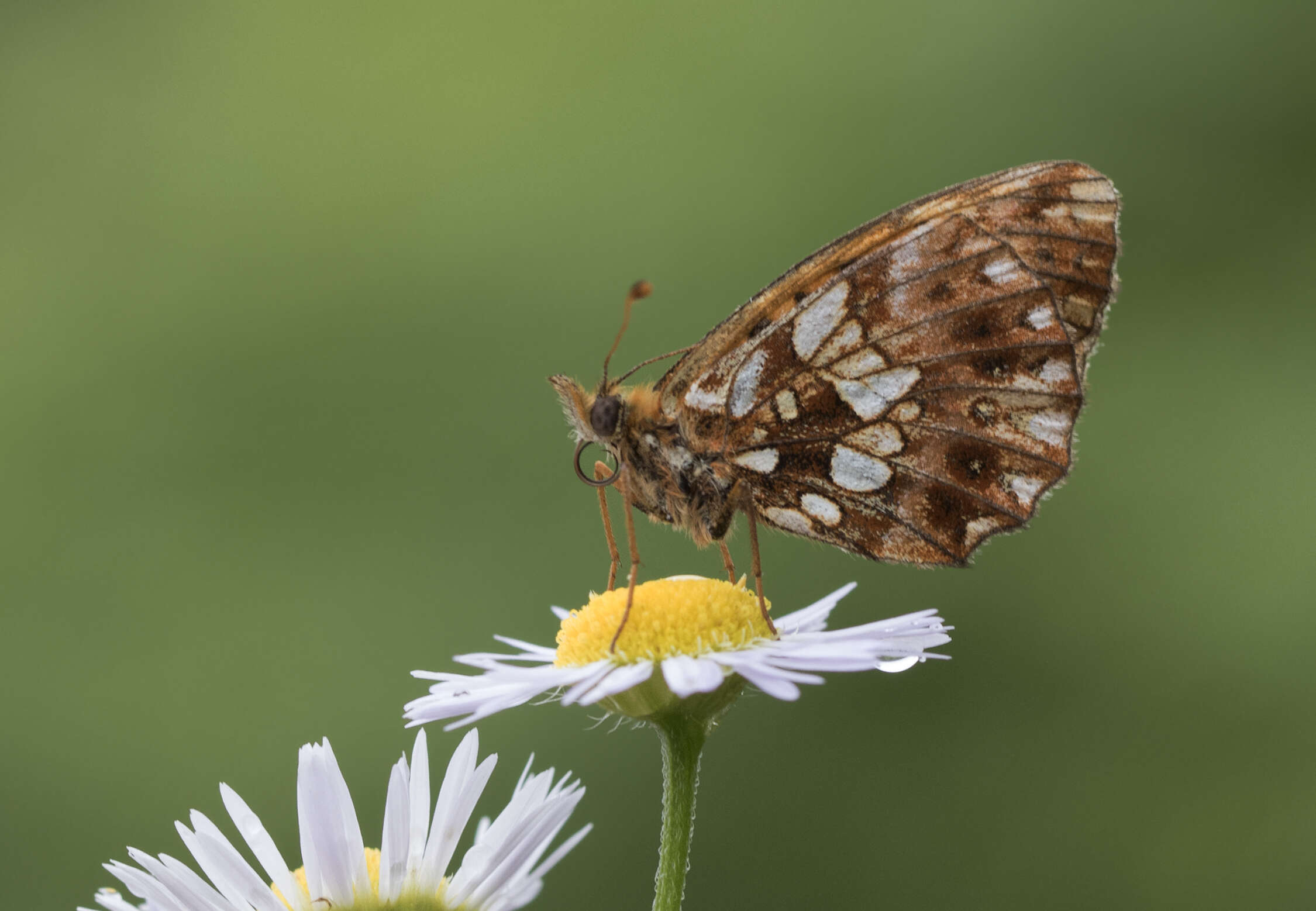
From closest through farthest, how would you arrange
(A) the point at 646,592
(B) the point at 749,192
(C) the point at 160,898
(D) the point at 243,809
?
(C) the point at 160,898
(D) the point at 243,809
(A) the point at 646,592
(B) the point at 749,192

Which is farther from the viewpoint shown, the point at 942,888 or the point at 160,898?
the point at 942,888

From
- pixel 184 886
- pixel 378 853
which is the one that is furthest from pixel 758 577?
pixel 184 886

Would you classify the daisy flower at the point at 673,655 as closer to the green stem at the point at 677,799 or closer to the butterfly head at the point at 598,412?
the green stem at the point at 677,799

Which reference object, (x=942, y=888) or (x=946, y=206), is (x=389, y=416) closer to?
(x=942, y=888)

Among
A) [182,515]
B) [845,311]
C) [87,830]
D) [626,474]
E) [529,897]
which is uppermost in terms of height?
[182,515]

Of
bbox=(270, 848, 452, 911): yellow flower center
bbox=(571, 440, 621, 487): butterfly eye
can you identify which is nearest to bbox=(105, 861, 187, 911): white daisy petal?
bbox=(270, 848, 452, 911): yellow flower center

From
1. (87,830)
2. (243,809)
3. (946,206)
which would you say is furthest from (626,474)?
(87,830)

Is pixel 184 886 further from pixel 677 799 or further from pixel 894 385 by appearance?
pixel 894 385
